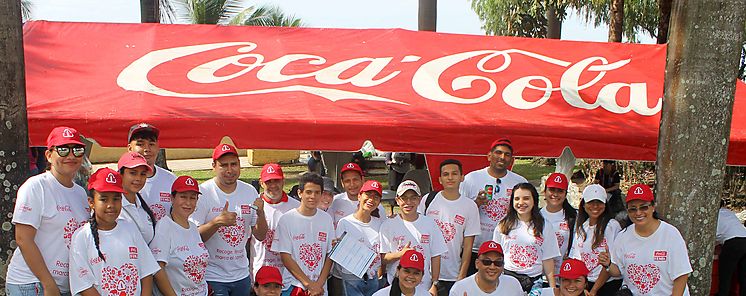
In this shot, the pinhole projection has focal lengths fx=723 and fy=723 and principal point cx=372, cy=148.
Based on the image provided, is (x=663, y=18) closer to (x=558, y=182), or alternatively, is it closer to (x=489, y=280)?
(x=558, y=182)

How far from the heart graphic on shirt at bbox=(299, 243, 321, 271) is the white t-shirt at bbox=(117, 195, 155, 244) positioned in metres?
1.23

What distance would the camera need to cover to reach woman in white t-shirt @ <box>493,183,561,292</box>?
216 inches

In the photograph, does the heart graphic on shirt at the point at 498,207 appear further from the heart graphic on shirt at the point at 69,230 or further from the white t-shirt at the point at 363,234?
the heart graphic on shirt at the point at 69,230

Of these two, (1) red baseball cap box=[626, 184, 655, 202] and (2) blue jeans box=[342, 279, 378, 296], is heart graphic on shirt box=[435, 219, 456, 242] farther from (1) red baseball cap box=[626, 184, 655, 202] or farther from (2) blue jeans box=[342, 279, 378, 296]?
(1) red baseball cap box=[626, 184, 655, 202]

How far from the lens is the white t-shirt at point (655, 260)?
16.4 feet

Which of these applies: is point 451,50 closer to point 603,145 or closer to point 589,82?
point 589,82

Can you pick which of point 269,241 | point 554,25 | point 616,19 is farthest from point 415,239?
point 554,25

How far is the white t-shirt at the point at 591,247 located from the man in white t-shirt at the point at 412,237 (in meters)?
1.08

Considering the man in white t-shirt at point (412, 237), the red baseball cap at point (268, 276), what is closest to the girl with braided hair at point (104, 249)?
the red baseball cap at point (268, 276)

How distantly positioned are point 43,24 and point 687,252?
6.87 m

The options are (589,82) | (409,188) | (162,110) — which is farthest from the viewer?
(589,82)

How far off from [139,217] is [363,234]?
1.74 metres

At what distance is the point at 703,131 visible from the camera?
201 inches

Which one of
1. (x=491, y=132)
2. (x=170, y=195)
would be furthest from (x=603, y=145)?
(x=170, y=195)
